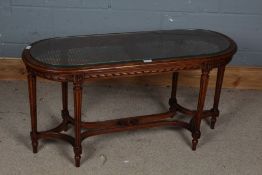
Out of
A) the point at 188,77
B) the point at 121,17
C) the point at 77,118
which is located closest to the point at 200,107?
the point at 77,118

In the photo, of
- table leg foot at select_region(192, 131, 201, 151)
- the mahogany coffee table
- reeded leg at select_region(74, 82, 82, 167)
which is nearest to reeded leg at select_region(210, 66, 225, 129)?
the mahogany coffee table

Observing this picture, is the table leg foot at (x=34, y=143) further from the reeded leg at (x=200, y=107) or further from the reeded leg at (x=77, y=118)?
the reeded leg at (x=200, y=107)

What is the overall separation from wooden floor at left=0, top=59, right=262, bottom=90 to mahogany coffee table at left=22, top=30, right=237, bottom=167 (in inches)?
21.3

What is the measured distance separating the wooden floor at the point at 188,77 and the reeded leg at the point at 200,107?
0.72 meters

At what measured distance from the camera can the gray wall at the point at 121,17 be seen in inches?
109

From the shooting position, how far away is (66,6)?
9.09 feet

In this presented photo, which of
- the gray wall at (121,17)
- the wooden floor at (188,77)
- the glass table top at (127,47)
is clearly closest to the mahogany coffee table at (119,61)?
the glass table top at (127,47)

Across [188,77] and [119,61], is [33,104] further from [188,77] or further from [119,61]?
[188,77]

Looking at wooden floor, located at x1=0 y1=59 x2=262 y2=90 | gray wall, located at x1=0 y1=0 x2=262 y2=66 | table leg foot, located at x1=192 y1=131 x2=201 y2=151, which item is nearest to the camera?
table leg foot, located at x1=192 y1=131 x2=201 y2=151

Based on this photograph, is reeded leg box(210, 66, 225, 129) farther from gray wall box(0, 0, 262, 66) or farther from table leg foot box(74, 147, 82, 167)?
table leg foot box(74, 147, 82, 167)

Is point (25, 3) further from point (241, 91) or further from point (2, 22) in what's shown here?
point (241, 91)

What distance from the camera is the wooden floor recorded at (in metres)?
2.94

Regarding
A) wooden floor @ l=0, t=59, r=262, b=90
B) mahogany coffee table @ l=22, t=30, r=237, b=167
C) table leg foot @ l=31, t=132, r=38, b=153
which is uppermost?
mahogany coffee table @ l=22, t=30, r=237, b=167

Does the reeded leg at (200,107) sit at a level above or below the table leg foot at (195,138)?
above
